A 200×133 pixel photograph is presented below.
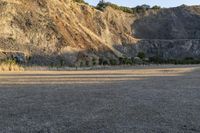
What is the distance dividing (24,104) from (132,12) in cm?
10958

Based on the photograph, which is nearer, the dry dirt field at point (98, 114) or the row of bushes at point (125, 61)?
the dry dirt field at point (98, 114)

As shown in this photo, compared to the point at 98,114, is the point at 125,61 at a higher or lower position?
higher

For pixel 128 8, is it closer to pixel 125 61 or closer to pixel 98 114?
pixel 125 61

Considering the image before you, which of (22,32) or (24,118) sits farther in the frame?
(22,32)

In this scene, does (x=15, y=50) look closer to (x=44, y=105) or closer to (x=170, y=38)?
(x=44, y=105)

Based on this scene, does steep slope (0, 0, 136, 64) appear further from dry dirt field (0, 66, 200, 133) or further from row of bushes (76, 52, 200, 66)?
dry dirt field (0, 66, 200, 133)

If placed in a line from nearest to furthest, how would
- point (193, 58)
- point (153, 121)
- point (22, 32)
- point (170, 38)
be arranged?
1. point (153, 121)
2. point (22, 32)
3. point (193, 58)
4. point (170, 38)

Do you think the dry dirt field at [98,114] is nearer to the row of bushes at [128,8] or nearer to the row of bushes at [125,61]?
the row of bushes at [125,61]

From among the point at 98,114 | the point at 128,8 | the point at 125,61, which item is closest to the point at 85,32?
the point at 125,61

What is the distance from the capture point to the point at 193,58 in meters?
106

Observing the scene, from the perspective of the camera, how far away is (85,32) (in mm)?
79875

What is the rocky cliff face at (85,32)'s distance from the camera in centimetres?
6631

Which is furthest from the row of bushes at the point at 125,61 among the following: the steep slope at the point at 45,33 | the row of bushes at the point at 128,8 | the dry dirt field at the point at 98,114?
the dry dirt field at the point at 98,114

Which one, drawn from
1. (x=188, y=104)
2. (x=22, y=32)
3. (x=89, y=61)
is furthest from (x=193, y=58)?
(x=188, y=104)
